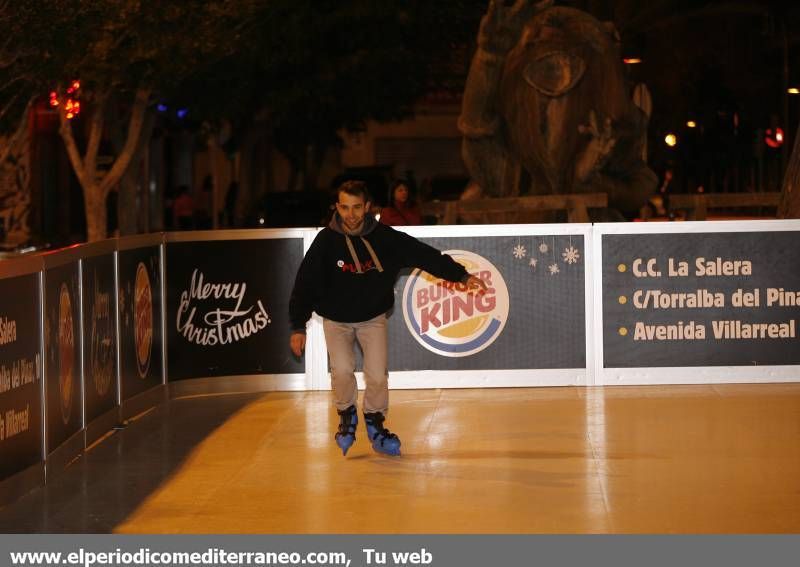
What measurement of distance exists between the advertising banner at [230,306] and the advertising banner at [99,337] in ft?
5.65

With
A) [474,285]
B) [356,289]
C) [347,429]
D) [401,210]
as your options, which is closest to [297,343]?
[356,289]

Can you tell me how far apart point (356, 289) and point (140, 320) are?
2.92m

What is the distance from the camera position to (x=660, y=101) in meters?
48.6

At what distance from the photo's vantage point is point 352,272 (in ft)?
31.7

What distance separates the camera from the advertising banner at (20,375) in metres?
8.41

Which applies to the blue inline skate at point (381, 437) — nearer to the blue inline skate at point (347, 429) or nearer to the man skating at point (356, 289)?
the man skating at point (356, 289)

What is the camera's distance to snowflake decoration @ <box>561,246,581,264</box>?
12891 millimetres

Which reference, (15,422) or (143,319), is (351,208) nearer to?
(15,422)

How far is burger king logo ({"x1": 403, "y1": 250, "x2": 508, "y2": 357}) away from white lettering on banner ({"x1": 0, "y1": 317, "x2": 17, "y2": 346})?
4.87 m

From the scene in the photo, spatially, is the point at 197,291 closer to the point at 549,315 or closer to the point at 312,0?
the point at 549,315

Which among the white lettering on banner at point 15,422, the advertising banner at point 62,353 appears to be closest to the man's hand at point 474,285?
the advertising banner at point 62,353

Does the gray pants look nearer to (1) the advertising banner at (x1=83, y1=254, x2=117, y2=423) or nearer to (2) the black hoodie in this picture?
(2) the black hoodie

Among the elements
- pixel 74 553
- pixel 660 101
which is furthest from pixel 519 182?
pixel 660 101

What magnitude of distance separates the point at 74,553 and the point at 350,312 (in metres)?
3.08
